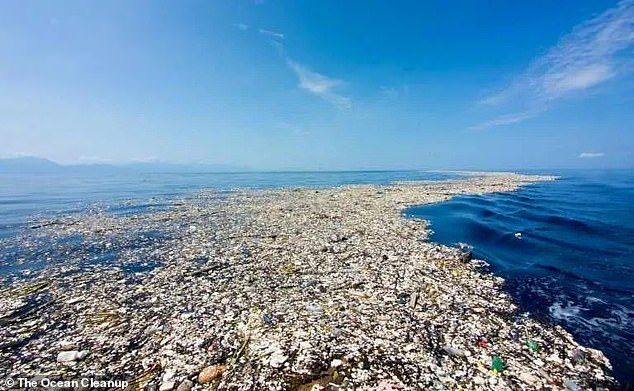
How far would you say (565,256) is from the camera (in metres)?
15.4

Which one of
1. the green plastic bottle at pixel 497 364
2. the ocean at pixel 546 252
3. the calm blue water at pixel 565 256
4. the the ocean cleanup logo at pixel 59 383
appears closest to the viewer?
the the ocean cleanup logo at pixel 59 383

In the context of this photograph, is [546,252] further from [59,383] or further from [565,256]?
[59,383]

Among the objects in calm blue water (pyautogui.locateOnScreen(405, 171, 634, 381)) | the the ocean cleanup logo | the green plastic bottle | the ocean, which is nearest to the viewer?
the the ocean cleanup logo

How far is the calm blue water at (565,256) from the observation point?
891 cm

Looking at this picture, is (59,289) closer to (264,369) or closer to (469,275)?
(264,369)

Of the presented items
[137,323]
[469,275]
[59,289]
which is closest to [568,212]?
[469,275]

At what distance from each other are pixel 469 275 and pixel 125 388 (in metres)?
12.0

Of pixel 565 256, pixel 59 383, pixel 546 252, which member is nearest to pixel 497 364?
pixel 59 383

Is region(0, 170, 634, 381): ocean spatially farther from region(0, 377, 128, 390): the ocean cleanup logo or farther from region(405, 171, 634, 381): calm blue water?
region(0, 377, 128, 390): the ocean cleanup logo

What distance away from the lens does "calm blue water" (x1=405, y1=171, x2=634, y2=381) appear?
8.91 metres

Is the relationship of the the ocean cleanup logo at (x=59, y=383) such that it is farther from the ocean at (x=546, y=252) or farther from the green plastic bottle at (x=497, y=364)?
the ocean at (x=546, y=252)

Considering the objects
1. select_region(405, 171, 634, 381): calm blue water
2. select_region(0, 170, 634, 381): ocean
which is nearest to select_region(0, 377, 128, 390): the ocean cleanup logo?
select_region(0, 170, 634, 381): ocean

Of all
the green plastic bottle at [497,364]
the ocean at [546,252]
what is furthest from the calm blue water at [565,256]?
the green plastic bottle at [497,364]

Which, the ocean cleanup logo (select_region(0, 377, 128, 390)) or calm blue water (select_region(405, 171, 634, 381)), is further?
calm blue water (select_region(405, 171, 634, 381))
